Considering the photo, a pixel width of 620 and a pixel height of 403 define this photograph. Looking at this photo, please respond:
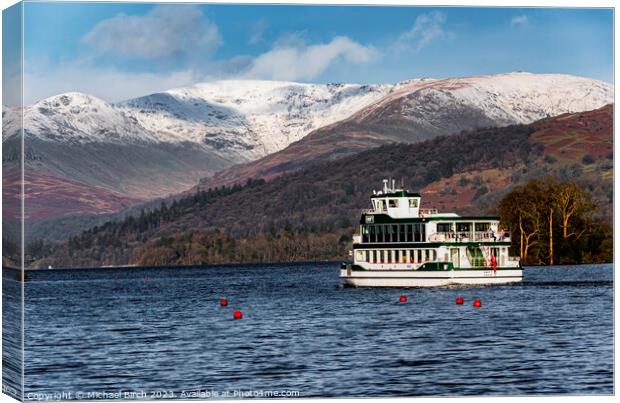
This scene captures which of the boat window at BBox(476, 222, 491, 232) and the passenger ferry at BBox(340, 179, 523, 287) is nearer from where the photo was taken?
the passenger ferry at BBox(340, 179, 523, 287)

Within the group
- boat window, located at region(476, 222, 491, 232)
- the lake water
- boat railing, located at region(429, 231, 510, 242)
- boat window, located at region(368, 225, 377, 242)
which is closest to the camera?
the lake water

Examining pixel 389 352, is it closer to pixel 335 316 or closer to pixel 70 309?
pixel 335 316

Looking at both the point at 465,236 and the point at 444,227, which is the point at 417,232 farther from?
the point at 465,236

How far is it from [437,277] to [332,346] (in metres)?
44.8

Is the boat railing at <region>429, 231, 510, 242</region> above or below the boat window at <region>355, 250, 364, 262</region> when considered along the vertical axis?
above

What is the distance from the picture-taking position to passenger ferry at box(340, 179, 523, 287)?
10288 centimetres

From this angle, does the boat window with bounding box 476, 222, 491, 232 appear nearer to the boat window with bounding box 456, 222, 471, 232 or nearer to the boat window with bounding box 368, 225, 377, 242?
the boat window with bounding box 456, 222, 471, 232

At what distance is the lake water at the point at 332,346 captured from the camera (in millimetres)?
43688

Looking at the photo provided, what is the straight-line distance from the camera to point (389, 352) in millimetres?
55000

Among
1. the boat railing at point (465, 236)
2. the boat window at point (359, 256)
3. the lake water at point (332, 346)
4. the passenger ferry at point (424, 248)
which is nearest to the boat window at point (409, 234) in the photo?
the passenger ferry at point (424, 248)

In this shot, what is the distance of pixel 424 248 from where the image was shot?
103375 millimetres

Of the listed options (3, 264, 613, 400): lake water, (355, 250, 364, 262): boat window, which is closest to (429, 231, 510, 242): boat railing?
(3, 264, 613, 400): lake water

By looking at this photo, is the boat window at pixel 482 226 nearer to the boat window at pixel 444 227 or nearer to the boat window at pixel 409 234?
the boat window at pixel 444 227

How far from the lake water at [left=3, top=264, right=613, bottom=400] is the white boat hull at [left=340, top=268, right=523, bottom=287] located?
98.5 inches
